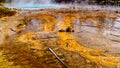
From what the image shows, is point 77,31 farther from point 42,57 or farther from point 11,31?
point 42,57

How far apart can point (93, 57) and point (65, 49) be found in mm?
1422

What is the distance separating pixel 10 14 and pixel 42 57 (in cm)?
1049

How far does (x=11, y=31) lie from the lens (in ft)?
43.7

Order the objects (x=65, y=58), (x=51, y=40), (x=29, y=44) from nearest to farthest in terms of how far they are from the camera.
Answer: (x=65, y=58) < (x=29, y=44) < (x=51, y=40)

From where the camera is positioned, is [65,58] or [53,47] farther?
[53,47]

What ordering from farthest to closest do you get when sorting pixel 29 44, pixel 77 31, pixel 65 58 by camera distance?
pixel 77 31, pixel 29 44, pixel 65 58

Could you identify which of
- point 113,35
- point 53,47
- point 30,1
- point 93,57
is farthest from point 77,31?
point 30,1

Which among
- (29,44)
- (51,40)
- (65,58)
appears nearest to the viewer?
(65,58)

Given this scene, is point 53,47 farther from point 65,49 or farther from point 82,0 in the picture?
point 82,0

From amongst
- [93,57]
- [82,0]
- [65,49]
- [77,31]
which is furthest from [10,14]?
[82,0]

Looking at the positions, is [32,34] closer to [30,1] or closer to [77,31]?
[77,31]

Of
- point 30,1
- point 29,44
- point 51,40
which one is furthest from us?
point 30,1

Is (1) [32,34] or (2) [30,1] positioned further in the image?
(2) [30,1]

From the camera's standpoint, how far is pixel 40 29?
13.9m
